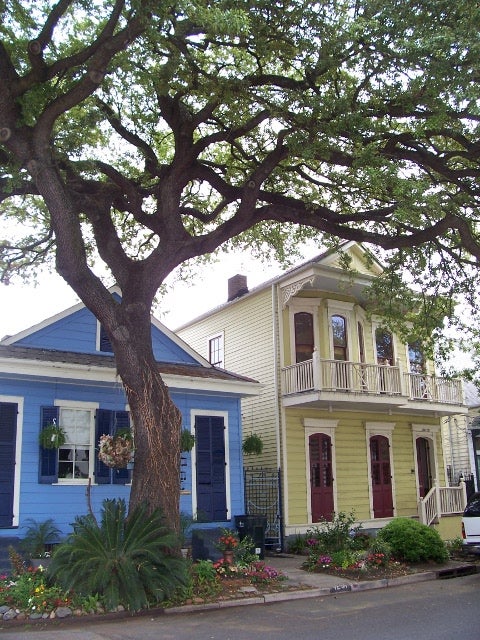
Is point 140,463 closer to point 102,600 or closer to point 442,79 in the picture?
point 102,600

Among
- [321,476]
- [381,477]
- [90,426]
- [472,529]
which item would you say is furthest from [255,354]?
[472,529]

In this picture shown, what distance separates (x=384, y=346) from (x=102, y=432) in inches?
436

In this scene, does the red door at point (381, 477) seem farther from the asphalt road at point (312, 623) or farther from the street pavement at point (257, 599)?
the asphalt road at point (312, 623)

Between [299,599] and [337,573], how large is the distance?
247 cm

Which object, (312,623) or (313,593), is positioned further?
(313,593)

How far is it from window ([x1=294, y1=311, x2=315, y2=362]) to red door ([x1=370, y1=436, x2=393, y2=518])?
3632 millimetres

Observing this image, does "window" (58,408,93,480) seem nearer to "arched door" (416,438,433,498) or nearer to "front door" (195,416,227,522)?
"front door" (195,416,227,522)

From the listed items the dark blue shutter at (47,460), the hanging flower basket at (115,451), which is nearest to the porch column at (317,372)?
the dark blue shutter at (47,460)

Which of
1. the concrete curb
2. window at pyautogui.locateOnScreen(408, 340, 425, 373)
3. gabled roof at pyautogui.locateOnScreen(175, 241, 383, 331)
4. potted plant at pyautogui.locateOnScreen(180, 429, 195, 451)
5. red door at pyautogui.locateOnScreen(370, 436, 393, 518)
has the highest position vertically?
gabled roof at pyautogui.locateOnScreen(175, 241, 383, 331)

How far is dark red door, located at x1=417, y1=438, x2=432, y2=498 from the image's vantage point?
72.7 ft

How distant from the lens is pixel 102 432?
14.2 meters

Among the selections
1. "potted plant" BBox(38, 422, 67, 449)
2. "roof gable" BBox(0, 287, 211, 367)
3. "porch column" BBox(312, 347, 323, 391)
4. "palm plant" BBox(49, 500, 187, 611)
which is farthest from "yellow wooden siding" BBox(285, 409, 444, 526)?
"palm plant" BBox(49, 500, 187, 611)

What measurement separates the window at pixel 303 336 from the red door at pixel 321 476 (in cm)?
239

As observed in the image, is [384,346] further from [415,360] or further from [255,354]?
[255,354]
